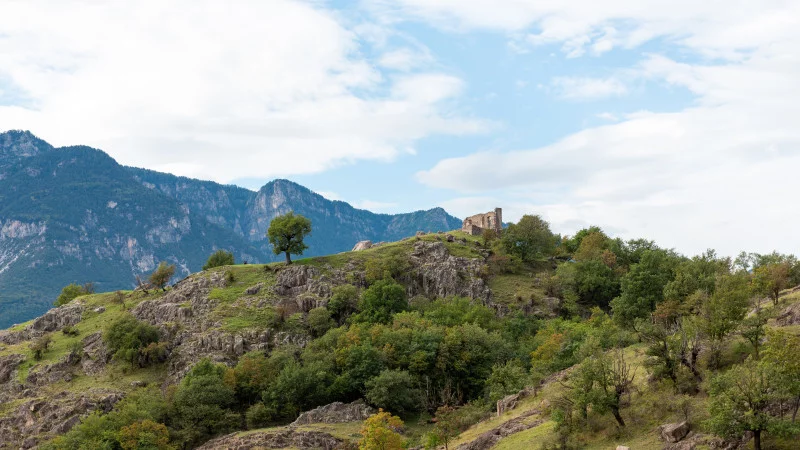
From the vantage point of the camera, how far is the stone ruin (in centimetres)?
14875

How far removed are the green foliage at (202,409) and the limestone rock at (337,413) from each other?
913 centimetres

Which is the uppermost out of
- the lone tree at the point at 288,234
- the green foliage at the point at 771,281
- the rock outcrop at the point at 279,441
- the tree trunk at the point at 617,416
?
the lone tree at the point at 288,234

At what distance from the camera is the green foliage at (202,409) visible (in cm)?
7412

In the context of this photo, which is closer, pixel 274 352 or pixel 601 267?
pixel 274 352

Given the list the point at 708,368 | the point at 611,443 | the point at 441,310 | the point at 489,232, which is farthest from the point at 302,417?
the point at 489,232

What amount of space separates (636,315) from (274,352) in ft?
166

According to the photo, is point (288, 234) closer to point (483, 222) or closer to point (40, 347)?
point (40, 347)

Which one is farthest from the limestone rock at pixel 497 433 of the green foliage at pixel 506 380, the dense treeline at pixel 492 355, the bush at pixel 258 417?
the bush at pixel 258 417

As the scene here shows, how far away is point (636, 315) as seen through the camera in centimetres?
8094

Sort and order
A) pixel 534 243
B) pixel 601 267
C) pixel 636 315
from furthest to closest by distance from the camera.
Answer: pixel 534 243
pixel 601 267
pixel 636 315

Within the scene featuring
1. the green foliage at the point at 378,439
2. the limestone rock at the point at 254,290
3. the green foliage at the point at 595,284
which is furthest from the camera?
the green foliage at the point at 595,284

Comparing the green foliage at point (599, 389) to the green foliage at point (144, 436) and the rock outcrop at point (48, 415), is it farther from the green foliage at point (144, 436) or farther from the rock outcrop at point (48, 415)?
the rock outcrop at point (48, 415)

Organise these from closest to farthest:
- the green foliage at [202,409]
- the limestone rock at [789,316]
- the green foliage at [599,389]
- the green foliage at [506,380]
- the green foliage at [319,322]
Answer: the green foliage at [599,389] → the limestone rock at [789,316] → the green foliage at [506,380] → the green foliage at [202,409] → the green foliage at [319,322]

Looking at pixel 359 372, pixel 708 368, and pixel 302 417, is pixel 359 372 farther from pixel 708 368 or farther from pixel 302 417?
pixel 708 368
